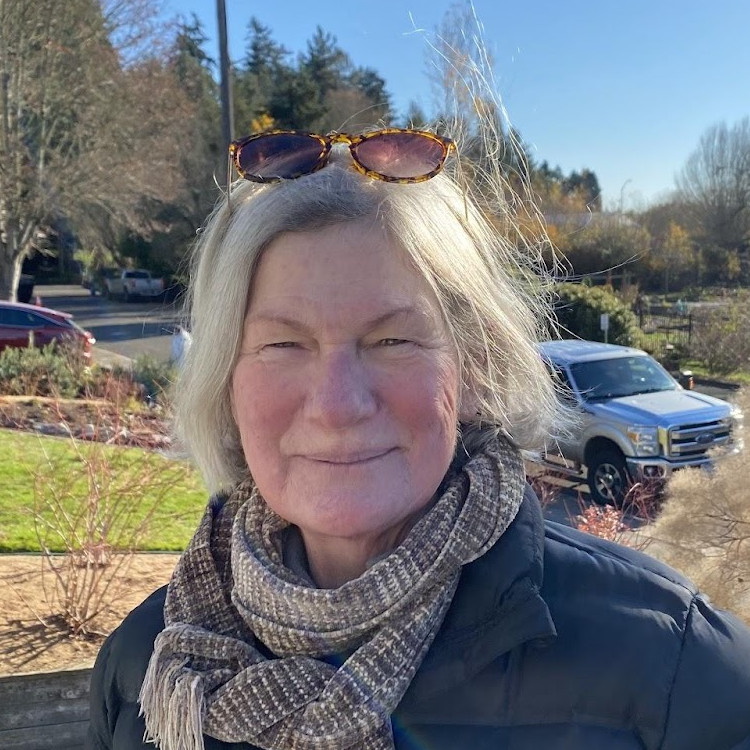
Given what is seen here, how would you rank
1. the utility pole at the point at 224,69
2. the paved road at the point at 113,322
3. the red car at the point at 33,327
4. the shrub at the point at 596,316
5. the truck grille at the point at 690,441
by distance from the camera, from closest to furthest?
1. the truck grille at the point at 690,441
2. the utility pole at the point at 224,69
3. the red car at the point at 33,327
4. the shrub at the point at 596,316
5. the paved road at the point at 113,322

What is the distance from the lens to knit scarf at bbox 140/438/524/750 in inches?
50.5

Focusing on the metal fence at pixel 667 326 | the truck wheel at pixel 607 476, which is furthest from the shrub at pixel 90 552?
the metal fence at pixel 667 326

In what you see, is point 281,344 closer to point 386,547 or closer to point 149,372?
point 386,547

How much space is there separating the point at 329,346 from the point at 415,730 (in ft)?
2.25

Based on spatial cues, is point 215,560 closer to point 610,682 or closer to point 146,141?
point 610,682

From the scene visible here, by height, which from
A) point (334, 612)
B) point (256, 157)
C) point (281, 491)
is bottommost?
point (334, 612)

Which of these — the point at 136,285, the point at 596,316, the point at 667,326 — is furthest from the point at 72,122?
the point at 667,326

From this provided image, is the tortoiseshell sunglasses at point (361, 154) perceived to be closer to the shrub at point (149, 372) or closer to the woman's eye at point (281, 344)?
the woman's eye at point (281, 344)

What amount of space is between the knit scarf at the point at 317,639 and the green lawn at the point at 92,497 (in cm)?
271

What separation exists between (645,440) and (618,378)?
1.13 m

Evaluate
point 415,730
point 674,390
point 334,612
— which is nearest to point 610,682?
point 415,730

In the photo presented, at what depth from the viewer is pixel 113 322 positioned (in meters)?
28.0

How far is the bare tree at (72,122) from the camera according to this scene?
18.8m

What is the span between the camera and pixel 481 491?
1432 mm
